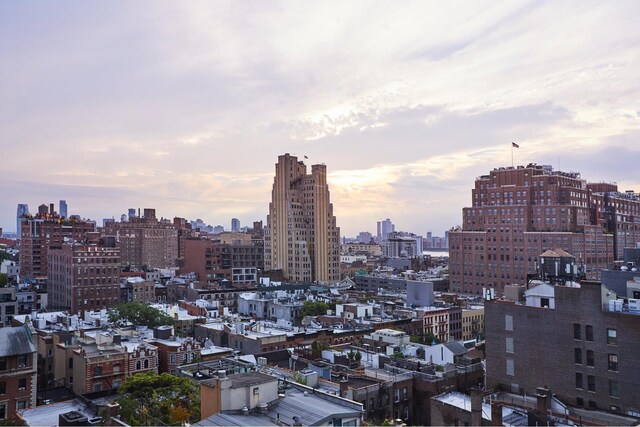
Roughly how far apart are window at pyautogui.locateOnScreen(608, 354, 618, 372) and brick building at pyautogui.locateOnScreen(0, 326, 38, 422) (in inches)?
2234

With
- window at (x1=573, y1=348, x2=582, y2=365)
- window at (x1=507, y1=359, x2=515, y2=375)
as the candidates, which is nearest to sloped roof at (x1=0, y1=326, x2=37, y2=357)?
window at (x1=507, y1=359, x2=515, y2=375)

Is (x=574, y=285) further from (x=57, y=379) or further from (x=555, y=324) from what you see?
(x=57, y=379)

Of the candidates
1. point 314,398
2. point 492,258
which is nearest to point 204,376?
point 314,398

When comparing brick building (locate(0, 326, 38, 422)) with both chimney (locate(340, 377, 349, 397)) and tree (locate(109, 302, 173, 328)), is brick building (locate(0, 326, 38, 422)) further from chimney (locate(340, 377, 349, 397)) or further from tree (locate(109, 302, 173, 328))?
tree (locate(109, 302, 173, 328))

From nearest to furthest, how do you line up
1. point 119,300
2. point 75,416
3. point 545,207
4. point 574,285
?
point 75,416, point 574,285, point 119,300, point 545,207

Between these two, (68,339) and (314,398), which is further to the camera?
(68,339)

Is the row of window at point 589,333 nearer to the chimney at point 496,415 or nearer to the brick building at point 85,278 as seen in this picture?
the chimney at point 496,415

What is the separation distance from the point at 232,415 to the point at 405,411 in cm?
3249

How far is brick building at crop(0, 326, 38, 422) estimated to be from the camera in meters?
54.6

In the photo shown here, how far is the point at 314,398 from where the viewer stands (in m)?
40.7

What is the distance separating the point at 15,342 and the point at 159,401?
1786 centimetres

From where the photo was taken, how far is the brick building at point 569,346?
52062mm

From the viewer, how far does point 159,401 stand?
50.0m

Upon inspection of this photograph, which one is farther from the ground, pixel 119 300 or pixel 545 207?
pixel 545 207
